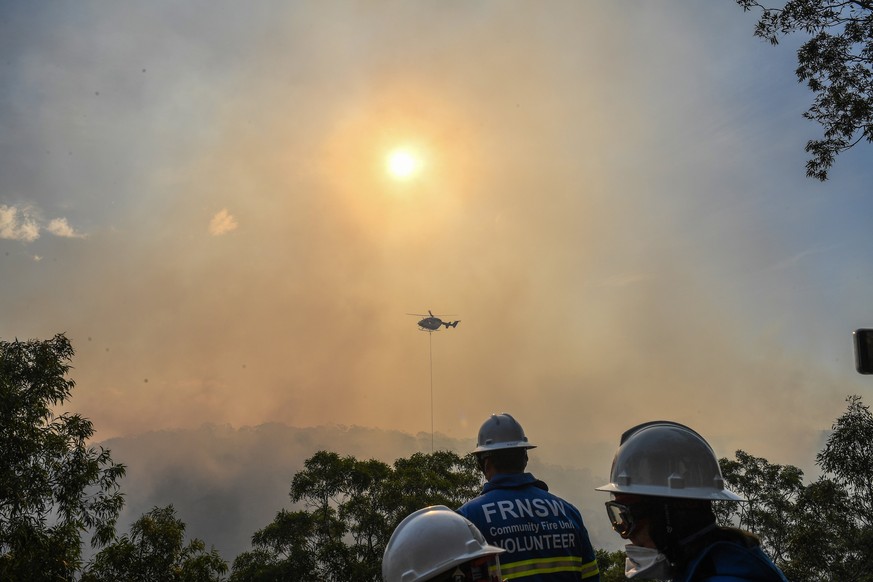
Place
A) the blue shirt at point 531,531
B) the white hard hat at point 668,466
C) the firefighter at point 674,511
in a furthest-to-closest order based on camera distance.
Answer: the blue shirt at point 531,531, the white hard hat at point 668,466, the firefighter at point 674,511

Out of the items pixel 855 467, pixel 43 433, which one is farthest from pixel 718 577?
pixel 855 467

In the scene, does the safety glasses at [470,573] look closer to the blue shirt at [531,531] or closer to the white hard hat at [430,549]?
the white hard hat at [430,549]

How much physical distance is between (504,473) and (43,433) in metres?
14.4

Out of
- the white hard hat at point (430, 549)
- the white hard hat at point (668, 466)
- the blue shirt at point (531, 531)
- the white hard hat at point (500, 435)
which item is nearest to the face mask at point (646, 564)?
the white hard hat at point (668, 466)

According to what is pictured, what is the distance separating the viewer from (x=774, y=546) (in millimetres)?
30250

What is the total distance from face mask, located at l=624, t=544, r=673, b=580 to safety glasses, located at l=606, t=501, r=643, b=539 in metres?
0.11

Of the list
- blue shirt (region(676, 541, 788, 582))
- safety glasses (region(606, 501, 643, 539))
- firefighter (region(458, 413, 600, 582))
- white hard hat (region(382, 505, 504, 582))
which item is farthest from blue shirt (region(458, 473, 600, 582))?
blue shirt (region(676, 541, 788, 582))

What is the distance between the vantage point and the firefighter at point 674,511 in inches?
106

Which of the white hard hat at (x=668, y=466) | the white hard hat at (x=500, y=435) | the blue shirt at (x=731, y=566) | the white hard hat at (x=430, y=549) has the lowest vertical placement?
the blue shirt at (x=731, y=566)

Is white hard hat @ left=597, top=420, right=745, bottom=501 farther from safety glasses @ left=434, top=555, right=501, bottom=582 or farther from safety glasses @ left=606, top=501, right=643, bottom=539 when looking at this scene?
safety glasses @ left=434, top=555, right=501, bottom=582

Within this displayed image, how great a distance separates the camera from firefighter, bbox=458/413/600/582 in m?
4.63

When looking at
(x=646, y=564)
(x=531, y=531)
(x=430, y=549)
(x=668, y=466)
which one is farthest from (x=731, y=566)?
(x=531, y=531)

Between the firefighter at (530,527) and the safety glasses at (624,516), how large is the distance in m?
1.39

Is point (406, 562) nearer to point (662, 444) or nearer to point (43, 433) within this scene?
point (662, 444)
